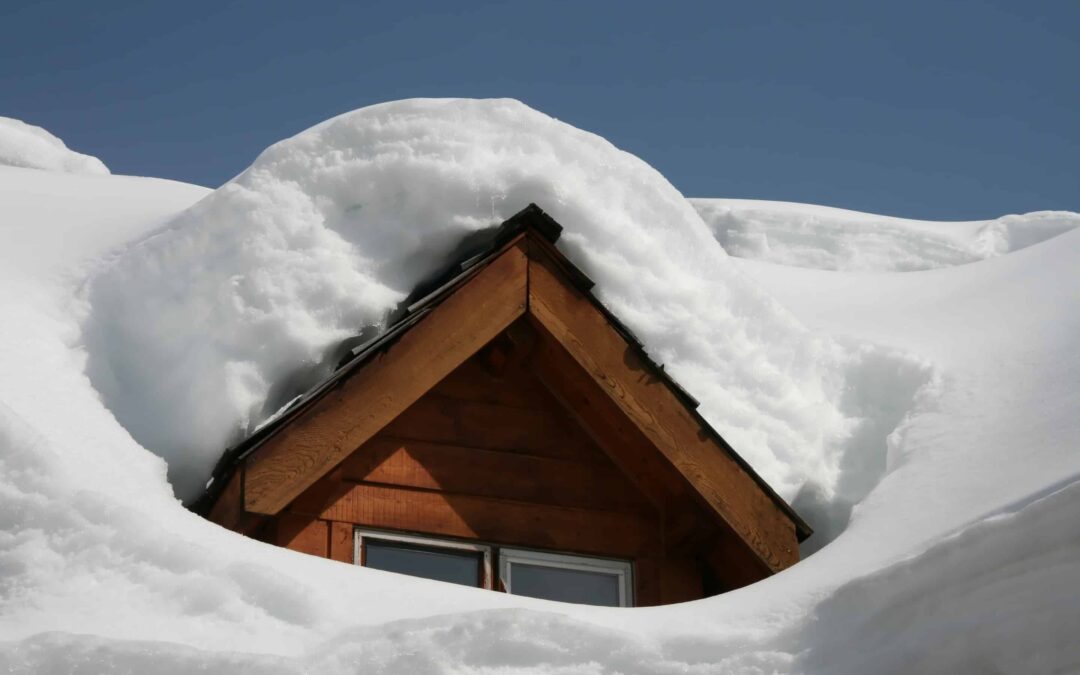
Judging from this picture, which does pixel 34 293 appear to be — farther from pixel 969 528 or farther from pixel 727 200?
pixel 727 200

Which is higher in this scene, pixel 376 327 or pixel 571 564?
pixel 376 327

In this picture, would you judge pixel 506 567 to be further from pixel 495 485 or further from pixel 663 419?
pixel 663 419

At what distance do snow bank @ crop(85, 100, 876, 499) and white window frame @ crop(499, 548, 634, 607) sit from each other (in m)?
0.52

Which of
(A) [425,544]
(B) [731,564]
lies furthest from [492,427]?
(B) [731,564]

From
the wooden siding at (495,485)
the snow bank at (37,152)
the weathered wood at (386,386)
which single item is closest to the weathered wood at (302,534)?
the wooden siding at (495,485)

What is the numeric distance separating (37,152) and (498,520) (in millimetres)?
4671

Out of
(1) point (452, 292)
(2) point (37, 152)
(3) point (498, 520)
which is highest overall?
(2) point (37, 152)

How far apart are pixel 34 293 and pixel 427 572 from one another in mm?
1369

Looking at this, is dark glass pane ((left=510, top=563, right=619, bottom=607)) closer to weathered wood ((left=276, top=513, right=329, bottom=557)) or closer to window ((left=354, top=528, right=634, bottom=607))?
window ((left=354, top=528, right=634, bottom=607))

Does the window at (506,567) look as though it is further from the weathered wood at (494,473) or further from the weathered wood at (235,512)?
the weathered wood at (235,512)

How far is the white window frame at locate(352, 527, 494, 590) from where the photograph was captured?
4238mm

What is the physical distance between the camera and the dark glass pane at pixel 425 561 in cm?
427

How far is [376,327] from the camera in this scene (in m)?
4.40

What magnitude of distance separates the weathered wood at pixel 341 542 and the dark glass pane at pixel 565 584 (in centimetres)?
47
